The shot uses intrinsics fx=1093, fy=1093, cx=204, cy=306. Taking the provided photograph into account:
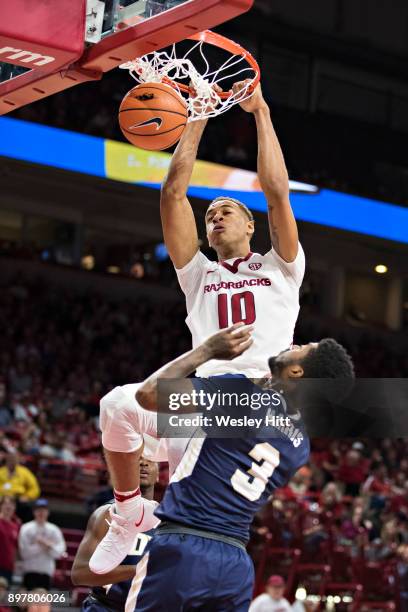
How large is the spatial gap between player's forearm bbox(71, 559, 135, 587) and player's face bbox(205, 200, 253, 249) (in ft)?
5.59

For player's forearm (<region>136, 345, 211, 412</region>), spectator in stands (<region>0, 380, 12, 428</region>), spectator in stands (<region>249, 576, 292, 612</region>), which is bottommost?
spectator in stands (<region>249, 576, 292, 612</region>)

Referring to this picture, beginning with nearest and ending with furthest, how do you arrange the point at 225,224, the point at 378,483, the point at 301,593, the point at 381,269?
the point at 225,224 < the point at 301,593 < the point at 378,483 < the point at 381,269

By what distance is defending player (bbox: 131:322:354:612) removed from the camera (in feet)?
13.6

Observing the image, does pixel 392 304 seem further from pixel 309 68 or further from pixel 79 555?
pixel 79 555

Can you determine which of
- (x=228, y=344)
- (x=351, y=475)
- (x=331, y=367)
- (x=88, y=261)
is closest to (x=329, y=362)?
(x=331, y=367)

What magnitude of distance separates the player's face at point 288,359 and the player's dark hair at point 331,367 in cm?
3

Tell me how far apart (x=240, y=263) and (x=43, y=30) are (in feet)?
4.45

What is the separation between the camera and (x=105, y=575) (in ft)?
18.0

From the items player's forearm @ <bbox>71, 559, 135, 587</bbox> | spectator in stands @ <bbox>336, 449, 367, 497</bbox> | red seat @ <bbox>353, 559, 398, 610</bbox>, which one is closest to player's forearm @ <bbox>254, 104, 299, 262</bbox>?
player's forearm @ <bbox>71, 559, 135, 587</bbox>

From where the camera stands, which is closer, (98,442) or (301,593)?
(301,593)

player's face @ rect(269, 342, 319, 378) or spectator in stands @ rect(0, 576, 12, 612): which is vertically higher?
player's face @ rect(269, 342, 319, 378)

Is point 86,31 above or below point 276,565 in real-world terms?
above

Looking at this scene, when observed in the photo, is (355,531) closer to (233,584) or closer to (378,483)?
(378,483)

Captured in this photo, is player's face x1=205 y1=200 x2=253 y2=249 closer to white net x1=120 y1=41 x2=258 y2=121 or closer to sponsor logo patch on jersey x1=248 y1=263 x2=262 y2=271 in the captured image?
sponsor logo patch on jersey x1=248 y1=263 x2=262 y2=271
